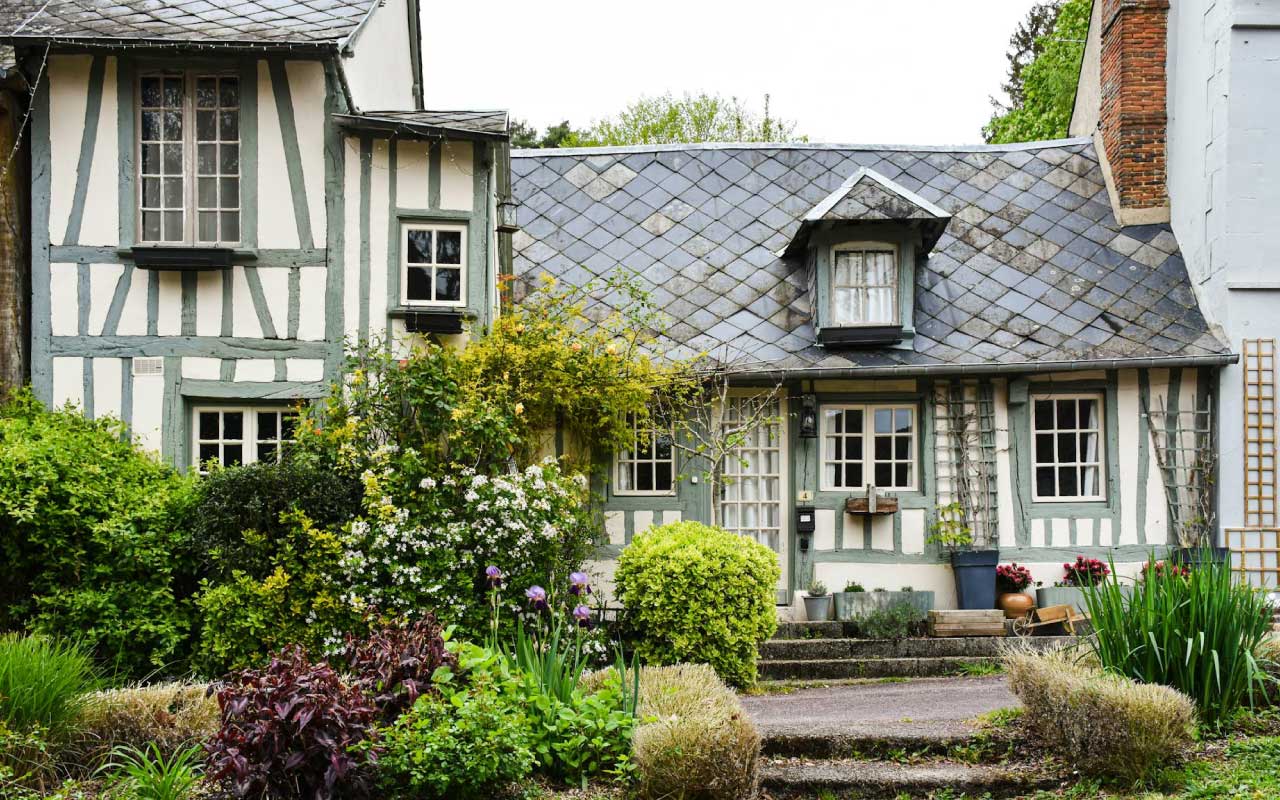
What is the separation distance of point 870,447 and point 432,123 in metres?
5.39

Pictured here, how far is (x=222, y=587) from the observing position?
26.1 ft

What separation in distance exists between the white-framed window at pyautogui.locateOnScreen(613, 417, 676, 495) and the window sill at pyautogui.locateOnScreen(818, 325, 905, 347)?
6.41ft

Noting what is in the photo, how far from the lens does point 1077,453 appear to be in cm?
1130

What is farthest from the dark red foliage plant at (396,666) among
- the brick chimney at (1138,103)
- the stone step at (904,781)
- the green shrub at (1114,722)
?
the brick chimney at (1138,103)

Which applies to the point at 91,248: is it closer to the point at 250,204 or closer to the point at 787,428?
the point at 250,204

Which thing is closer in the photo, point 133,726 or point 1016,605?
point 133,726

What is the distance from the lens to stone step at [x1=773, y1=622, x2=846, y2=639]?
34.0 feet

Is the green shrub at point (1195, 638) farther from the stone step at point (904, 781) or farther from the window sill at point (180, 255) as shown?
the window sill at point (180, 255)

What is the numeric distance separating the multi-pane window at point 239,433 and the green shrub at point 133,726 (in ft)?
12.0

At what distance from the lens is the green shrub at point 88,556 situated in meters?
7.87

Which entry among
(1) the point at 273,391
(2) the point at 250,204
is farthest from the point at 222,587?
(2) the point at 250,204

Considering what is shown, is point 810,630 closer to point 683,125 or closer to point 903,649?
point 903,649

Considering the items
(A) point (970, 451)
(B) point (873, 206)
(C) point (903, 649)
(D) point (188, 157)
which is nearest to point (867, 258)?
(B) point (873, 206)

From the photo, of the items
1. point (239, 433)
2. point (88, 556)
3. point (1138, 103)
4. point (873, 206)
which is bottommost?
point (88, 556)
